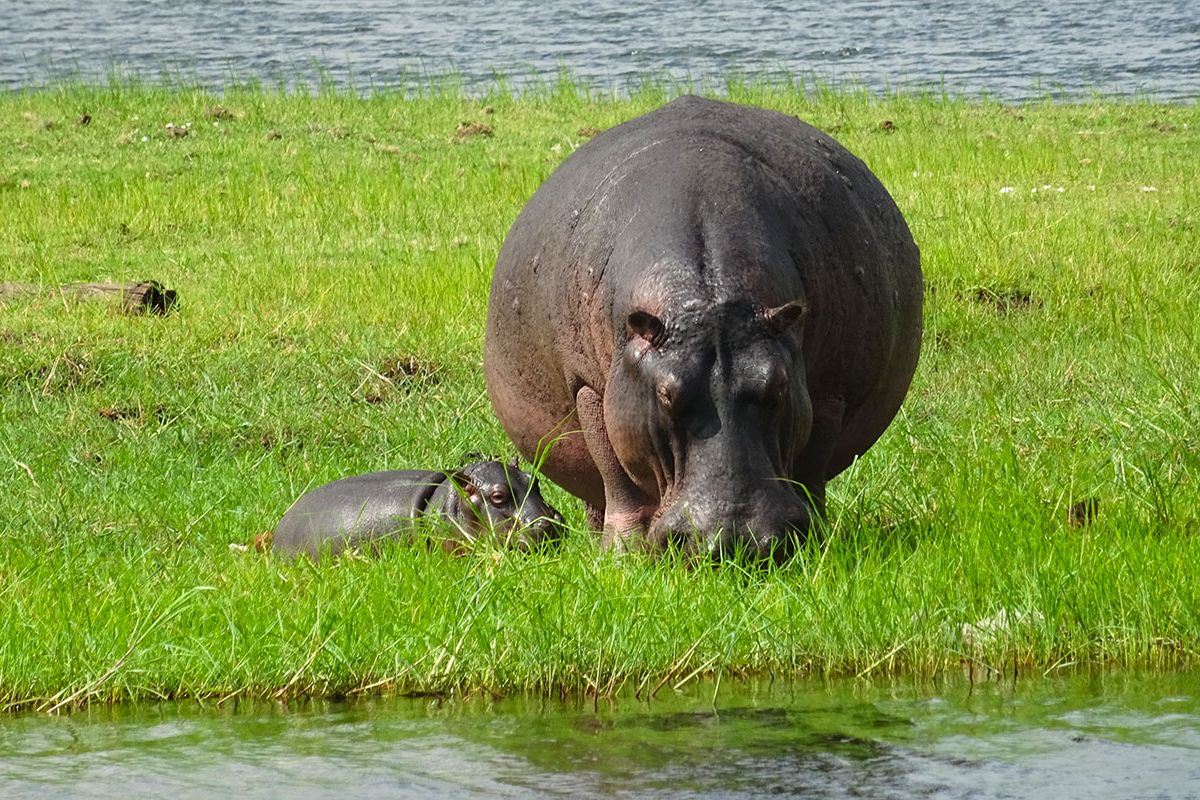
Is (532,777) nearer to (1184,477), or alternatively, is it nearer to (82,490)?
(1184,477)

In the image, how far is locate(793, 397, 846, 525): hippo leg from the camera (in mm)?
5512

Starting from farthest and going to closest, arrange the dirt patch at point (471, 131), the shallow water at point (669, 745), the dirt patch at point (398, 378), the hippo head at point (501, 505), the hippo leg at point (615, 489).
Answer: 1. the dirt patch at point (471, 131)
2. the dirt patch at point (398, 378)
3. the hippo head at point (501, 505)
4. the hippo leg at point (615, 489)
5. the shallow water at point (669, 745)

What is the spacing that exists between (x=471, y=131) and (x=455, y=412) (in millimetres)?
7543

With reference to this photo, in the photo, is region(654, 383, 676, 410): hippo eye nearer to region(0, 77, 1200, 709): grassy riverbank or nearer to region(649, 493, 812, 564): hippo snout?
region(649, 493, 812, 564): hippo snout

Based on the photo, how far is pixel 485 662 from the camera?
4652mm

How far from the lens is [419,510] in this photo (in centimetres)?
631

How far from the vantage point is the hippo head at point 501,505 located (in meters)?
6.14

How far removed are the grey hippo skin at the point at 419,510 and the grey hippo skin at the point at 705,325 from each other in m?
0.25

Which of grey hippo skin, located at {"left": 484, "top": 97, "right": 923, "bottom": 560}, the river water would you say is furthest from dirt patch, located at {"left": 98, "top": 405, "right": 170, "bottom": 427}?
the river water

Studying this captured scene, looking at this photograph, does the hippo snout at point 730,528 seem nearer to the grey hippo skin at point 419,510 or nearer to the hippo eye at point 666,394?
the hippo eye at point 666,394

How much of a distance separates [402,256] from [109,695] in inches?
271

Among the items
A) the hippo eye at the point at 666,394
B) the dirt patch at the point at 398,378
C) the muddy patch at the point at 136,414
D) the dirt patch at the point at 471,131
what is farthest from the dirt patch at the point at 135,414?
the dirt patch at the point at 471,131

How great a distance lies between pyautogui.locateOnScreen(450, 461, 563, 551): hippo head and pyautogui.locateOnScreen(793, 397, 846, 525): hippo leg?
0.90 m

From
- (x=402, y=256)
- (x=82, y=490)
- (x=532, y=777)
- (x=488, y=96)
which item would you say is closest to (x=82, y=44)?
(x=488, y=96)
